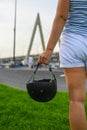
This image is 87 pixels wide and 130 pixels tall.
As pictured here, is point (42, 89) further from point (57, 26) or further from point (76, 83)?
point (57, 26)

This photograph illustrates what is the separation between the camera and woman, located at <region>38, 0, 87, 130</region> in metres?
3.56

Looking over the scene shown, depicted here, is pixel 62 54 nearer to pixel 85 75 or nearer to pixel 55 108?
pixel 85 75

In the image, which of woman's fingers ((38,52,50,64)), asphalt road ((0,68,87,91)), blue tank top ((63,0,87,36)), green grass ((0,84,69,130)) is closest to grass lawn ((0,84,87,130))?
green grass ((0,84,69,130))

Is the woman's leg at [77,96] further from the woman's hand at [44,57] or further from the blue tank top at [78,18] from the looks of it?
the blue tank top at [78,18]

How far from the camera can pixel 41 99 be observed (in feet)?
13.0

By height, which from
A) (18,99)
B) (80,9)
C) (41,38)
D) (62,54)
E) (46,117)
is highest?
(80,9)

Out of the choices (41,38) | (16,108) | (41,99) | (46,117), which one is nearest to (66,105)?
(16,108)

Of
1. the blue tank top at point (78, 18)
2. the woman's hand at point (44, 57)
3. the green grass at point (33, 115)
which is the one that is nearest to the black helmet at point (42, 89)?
the woman's hand at point (44, 57)

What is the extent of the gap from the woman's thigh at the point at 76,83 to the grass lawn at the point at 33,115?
201 cm

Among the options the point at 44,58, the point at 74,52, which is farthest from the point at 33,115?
the point at 74,52

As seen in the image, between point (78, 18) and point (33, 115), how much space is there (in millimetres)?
2992

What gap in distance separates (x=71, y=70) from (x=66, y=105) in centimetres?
417

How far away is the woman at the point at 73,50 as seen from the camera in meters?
3.56

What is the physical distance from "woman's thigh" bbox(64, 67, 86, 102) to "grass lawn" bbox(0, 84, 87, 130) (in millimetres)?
2011
